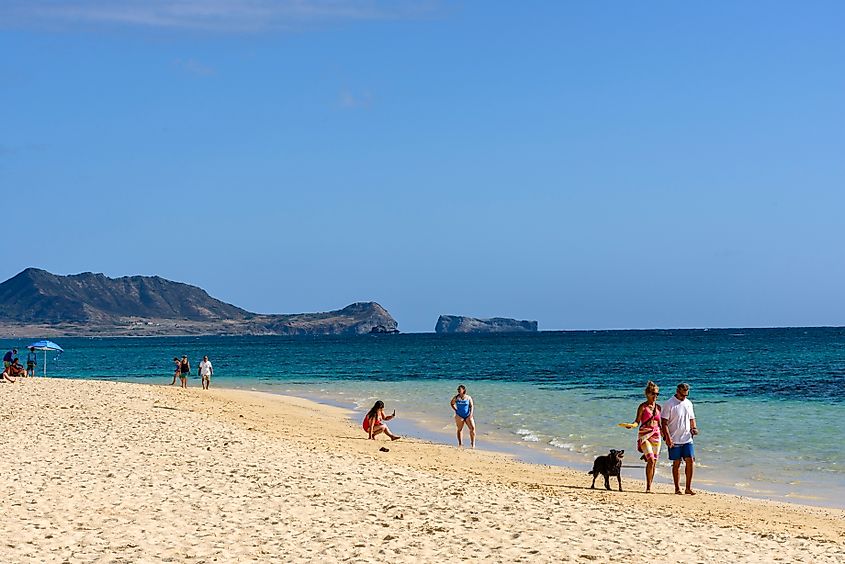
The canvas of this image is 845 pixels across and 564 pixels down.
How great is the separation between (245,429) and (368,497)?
8.96m

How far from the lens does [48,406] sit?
23.1 m

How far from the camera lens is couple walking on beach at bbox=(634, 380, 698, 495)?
14016 mm

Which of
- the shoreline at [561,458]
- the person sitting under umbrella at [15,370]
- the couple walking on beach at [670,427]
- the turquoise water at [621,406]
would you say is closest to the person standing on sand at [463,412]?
the shoreline at [561,458]

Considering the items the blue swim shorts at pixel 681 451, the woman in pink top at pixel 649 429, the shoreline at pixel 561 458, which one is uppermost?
the woman in pink top at pixel 649 429

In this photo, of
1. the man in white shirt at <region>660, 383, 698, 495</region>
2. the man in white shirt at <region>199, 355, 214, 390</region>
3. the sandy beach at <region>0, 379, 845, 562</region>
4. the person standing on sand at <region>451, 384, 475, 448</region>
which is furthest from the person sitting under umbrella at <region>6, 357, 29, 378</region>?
the man in white shirt at <region>660, 383, 698, 495</region>

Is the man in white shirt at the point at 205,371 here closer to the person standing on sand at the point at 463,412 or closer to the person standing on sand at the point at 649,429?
the person standing on sand at the point at 463,412

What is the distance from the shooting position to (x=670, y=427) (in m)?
14.1

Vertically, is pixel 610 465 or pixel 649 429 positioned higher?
pixel 649 429

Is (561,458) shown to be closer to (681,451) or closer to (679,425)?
(681,451)

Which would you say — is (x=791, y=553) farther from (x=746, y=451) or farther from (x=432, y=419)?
(x=432, y=419)

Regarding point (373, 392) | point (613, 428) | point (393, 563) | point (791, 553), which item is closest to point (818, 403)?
point (613, 428)

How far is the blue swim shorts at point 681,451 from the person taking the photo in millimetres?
14117

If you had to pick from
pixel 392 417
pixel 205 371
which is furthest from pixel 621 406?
pixel 205 371

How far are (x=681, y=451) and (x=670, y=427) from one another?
0.41 m
